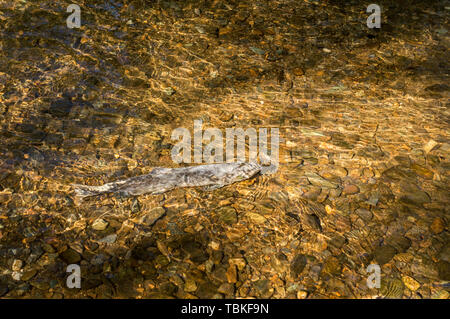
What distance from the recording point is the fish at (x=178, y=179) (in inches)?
113

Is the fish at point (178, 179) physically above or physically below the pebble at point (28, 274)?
above

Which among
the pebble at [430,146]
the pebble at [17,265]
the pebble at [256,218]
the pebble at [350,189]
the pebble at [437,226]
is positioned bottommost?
the pebble at [17,265]

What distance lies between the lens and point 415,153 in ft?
10.4

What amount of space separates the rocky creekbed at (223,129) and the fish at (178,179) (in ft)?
0.21

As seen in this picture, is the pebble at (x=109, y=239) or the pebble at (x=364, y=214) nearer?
the pebble at (x=109, y=239)

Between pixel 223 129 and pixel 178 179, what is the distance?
2.19 feet

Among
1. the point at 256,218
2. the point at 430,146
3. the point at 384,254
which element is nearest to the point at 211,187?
the point at 256,218

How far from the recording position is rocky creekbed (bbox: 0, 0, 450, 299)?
241 cm

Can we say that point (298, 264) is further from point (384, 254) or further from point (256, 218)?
point (384, 254)

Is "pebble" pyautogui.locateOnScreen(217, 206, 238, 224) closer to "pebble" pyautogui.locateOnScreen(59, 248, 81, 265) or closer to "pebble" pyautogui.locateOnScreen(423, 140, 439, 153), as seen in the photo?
"pebble" pyautogui.locateOnScreen(59, 248, 81, 265)

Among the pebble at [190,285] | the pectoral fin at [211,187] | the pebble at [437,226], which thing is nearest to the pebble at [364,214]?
the pebble at [437,226]

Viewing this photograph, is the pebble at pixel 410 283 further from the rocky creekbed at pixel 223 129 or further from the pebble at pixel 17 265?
the pebble at pixel 17 265

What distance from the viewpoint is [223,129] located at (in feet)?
11.2
